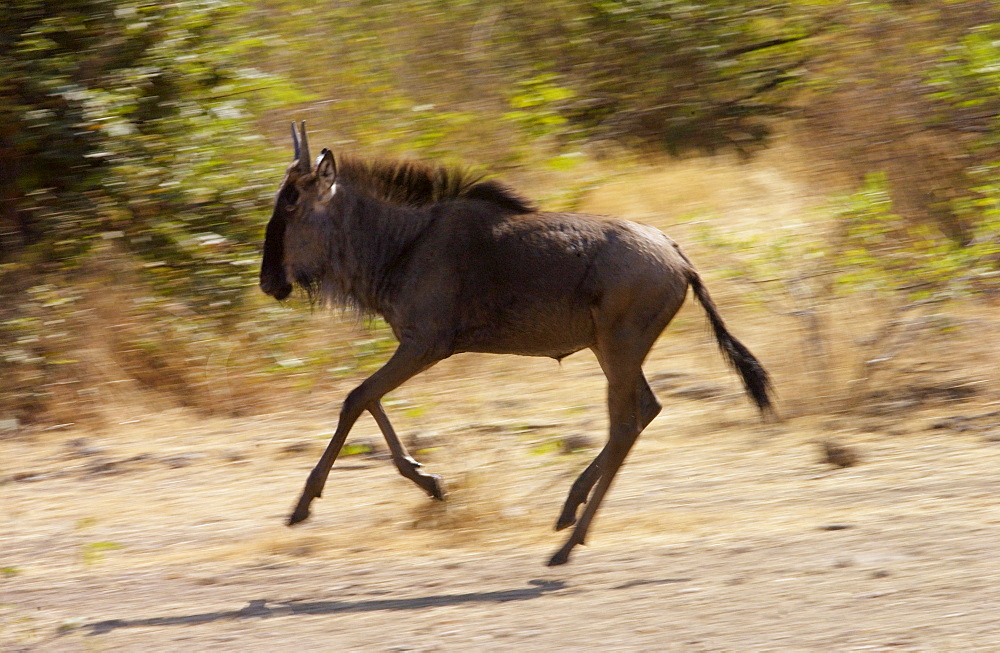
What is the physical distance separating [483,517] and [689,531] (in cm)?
116

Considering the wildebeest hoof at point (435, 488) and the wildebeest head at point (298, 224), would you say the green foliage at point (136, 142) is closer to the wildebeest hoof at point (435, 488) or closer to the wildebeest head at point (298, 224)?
the wildebeest head at point (298, 224)

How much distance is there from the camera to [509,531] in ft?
21.3

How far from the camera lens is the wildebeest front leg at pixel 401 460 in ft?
20.6

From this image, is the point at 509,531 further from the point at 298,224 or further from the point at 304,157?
the point at 304,157

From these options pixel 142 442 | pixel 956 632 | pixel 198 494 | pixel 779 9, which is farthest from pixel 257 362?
pixel 956 632

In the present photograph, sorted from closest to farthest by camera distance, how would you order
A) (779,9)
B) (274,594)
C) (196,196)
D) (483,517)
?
1. (274,594)
2. (483,517)
3. (196,196)
4. (779,9)

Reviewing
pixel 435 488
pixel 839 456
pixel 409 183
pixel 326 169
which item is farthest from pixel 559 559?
pixel 839 456

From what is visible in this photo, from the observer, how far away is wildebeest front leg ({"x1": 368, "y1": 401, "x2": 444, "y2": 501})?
247 inches

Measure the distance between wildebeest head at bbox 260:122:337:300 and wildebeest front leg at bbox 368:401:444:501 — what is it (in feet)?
2.70

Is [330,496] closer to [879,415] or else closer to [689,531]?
[689,531]

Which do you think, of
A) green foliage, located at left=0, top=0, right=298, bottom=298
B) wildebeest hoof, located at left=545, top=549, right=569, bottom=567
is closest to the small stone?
wildebeest hoof, located at left=545, top=549, right=569, bottom=567

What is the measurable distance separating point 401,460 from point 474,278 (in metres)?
1.09

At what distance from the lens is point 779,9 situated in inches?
423

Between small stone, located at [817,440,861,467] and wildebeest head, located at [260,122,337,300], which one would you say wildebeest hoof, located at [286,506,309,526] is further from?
small stone, located at [817,440,861,467]
